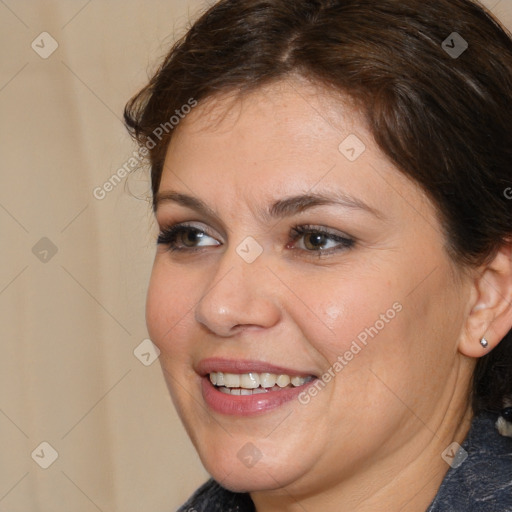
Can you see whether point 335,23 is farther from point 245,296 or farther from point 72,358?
point 72,358

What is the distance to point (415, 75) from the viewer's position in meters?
1.59

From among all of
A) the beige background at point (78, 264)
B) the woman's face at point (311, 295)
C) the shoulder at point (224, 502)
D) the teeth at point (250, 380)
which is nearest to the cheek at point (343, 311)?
the woman's face at point (311, 295)

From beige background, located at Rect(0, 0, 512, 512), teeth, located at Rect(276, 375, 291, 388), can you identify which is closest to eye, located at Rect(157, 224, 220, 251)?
teeth, located at Rect(276, 375, 291, 388)

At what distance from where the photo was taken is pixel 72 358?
297 centimetres

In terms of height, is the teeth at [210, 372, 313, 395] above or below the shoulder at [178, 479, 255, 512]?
above

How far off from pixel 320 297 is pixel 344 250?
0.27ft

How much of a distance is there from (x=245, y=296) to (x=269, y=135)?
0.24 metres

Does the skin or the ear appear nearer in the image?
the skin

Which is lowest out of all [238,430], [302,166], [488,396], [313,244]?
[488,396]

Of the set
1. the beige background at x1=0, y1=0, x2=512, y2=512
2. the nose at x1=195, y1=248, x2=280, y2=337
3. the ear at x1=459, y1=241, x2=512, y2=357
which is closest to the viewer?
the nose at x1=195, y1=248, x2=280, y2=337

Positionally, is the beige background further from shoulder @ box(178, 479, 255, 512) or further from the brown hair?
the brown hair

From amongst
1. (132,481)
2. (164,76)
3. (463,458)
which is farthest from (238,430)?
(132,481)

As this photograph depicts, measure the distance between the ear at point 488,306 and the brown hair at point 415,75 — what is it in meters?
0.03

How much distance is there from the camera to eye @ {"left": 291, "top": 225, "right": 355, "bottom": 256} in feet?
5.18
